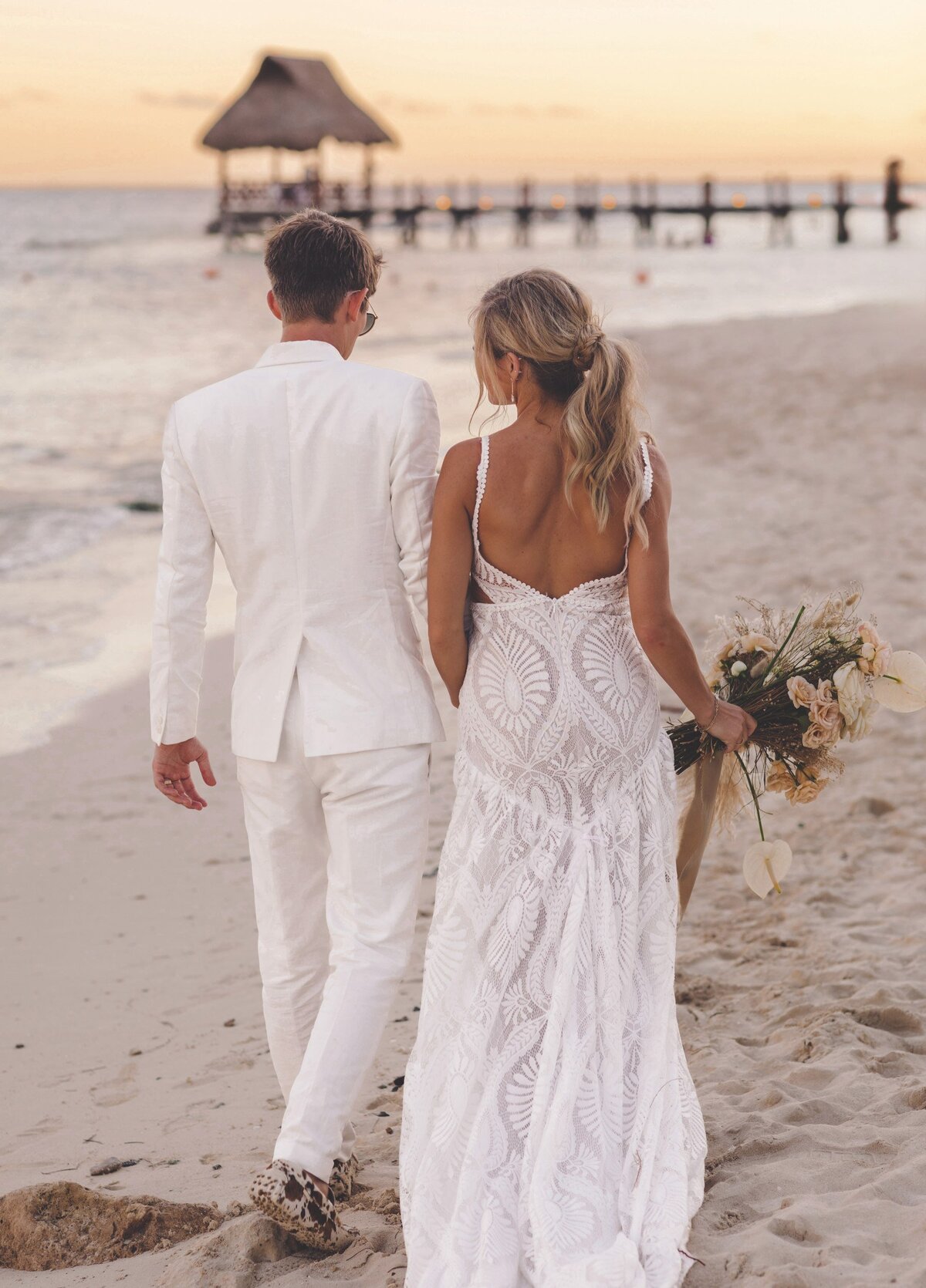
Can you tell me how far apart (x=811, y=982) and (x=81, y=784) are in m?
3.01

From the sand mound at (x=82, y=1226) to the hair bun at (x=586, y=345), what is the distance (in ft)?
6.24

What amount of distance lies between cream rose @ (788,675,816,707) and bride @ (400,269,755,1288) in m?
0.24

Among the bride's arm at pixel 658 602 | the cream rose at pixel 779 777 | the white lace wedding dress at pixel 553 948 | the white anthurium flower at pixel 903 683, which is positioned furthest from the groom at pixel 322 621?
the white anthurium flower at pixel 903 683

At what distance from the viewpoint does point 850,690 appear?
2.78 m

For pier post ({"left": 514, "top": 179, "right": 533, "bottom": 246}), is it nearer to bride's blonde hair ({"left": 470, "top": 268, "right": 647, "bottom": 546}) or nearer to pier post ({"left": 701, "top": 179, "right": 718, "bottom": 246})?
pier post ({"left": 701, "top": 179, "right": 718, "bottom": 246})

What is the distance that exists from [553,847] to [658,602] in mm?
523

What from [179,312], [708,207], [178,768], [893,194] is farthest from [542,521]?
[708,207]

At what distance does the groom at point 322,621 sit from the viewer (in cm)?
249

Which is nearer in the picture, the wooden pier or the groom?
the groom

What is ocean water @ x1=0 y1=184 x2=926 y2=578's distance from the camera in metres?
12.3

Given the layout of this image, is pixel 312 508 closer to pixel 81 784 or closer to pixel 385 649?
pixel 385 649

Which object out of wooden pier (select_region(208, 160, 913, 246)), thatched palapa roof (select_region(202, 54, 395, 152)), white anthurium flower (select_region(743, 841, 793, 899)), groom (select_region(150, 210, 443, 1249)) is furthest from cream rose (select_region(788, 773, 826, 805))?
wooden pier (select_region(208, 160, 913, 246))

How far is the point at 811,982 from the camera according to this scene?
369 centimetres

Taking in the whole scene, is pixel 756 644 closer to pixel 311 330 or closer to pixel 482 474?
pixel 482 474
